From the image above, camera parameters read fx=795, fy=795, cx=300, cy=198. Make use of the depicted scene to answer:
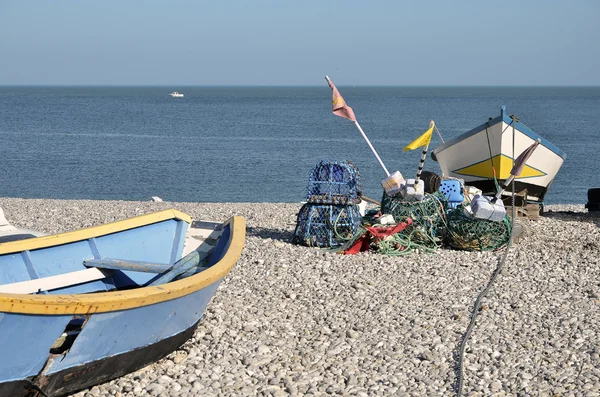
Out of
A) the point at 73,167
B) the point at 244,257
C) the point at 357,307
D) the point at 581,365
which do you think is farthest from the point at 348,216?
the point at 73,167

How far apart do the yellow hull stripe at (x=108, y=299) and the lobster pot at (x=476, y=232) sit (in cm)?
492

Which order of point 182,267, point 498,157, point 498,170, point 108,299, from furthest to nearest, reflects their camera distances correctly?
point 498,170 → point 498,157 → point 182,267 → point 108,299

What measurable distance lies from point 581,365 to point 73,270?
4.53 m

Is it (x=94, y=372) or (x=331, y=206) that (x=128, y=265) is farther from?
(x=331, y=206)

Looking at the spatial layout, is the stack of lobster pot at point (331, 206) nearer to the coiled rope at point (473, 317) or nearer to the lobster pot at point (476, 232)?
the lobster pot at point (476, 232)

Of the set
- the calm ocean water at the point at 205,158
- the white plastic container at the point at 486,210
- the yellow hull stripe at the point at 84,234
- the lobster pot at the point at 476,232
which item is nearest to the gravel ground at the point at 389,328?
the lobster pot at the point at 476,232

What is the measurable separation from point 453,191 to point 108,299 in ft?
24.9

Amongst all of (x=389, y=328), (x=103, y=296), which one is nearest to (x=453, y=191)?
(x=389, y=328)

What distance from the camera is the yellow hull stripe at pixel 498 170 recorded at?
47.3ft

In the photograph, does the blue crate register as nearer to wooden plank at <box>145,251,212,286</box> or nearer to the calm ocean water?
wooden plank at <box>145,251,212,286</box>

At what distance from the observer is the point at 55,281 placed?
6.91m

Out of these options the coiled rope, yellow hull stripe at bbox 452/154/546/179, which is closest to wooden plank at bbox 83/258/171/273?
the coiled rope

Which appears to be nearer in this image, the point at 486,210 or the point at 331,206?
the point at 486,210

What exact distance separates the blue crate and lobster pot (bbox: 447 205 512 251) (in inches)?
36.7
